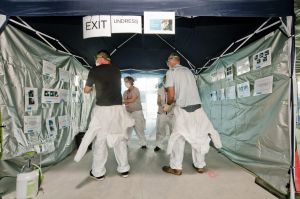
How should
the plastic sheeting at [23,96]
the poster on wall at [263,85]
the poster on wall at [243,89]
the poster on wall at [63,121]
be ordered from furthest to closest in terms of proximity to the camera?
the poster on wall at [63,121], the poster on wall at [243,89], the poster on wall at [263,85], the plastic sheeting at [23,96]

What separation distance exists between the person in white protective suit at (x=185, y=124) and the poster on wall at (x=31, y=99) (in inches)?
64.0

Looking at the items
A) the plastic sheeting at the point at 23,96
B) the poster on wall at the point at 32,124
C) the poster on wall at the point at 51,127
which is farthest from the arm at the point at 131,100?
the poster on wall at the point at 32,124

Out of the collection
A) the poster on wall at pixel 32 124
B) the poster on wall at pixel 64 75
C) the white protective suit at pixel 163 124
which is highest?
the poster on wall at pixel 64 75

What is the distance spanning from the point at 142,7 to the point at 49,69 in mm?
1689

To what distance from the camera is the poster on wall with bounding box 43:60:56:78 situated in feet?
8.72

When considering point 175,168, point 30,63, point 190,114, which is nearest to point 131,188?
point 175,168

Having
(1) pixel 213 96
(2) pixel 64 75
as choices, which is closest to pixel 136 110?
(2) pixel 64 75

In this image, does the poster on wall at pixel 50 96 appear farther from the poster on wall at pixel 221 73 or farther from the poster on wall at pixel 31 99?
the poster on wall at pixel 221 73

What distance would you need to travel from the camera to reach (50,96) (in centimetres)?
277

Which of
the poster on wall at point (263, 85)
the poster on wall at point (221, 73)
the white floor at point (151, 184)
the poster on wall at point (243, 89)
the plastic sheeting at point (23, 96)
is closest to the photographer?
the white floor at point (151, 184)

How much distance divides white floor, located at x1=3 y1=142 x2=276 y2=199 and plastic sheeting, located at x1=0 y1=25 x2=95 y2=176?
0.36 m

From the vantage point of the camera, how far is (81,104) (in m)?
4.03

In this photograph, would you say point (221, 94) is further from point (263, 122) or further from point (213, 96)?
point (263, 122)

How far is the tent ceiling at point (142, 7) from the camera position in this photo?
1.74 metres
